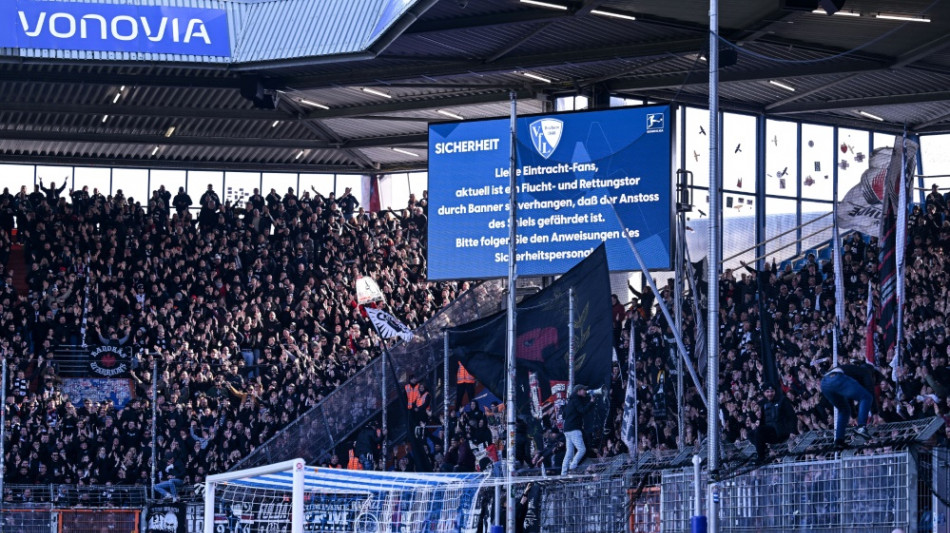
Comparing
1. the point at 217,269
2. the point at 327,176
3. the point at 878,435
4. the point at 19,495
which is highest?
the point at 327,176

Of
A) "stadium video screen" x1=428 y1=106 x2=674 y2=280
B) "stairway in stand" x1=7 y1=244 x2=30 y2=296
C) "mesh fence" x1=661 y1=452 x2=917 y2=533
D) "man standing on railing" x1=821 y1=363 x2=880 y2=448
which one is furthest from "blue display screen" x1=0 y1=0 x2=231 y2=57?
"mesh fence" x1=661 y1=452 x2=917 y2=533

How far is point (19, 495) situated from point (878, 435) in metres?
19.3

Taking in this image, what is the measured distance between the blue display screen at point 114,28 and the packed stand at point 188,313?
24.4ft

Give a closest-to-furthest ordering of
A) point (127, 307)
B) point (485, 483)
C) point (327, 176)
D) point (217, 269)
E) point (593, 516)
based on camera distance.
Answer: point (593, 516) → point (485, 483) → point (127, 307) → point (217, 269) → point (327, 176)

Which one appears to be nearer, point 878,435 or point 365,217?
point 878,435

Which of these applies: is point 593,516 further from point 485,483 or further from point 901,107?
point 901,107

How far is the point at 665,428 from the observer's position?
27516 mm

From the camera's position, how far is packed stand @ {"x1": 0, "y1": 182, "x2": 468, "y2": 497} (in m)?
32.3

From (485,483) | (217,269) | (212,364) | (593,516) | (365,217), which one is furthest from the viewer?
(365,217)

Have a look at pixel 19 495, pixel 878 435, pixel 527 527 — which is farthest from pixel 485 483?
pixel 19 495

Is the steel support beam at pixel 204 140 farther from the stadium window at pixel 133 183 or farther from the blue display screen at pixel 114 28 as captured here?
the blue display screen at pixel 114 28

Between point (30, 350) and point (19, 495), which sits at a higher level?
point (30, 350)

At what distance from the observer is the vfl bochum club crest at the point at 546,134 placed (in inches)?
1300

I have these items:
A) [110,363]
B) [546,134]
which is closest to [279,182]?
[110,363]
